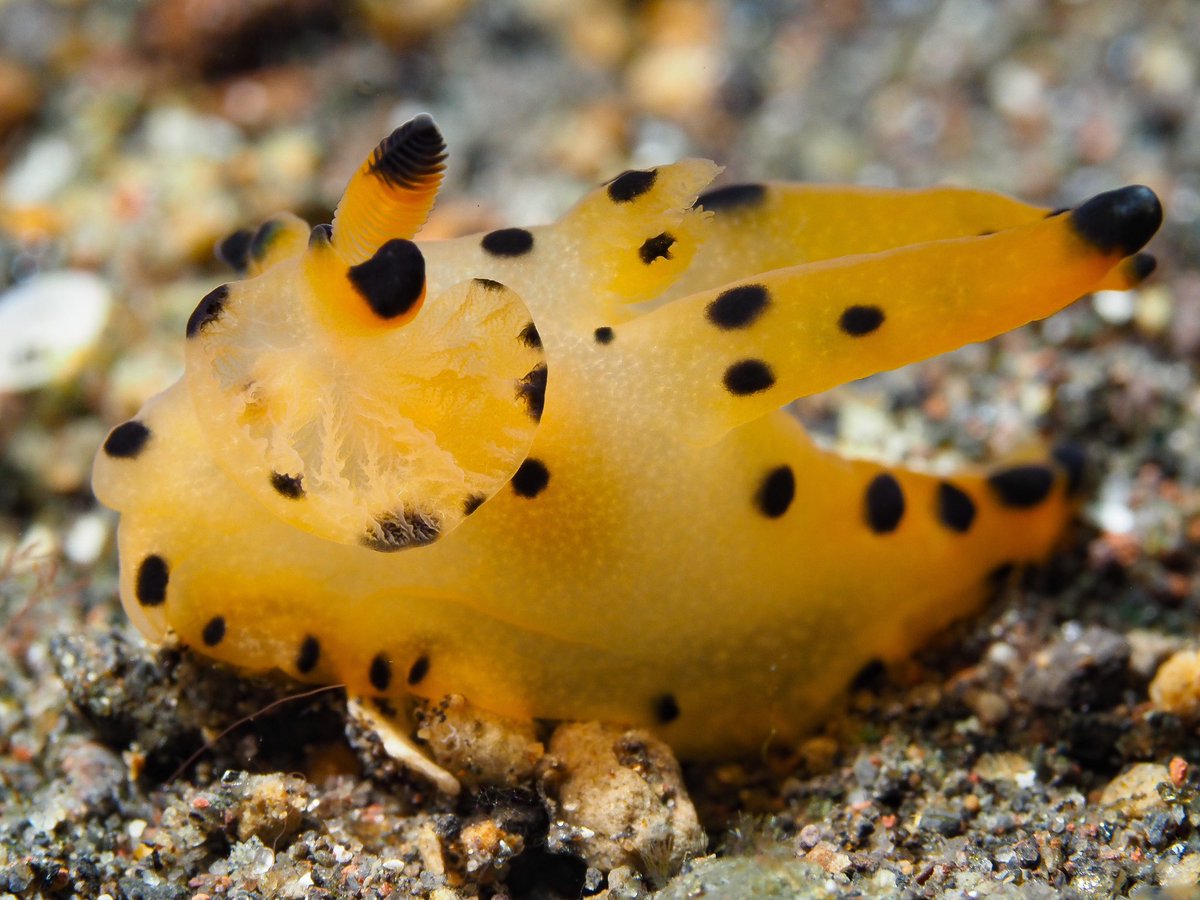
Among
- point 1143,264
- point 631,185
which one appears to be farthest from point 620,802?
point 1143,264

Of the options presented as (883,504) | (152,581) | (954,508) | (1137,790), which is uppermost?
(954,508)

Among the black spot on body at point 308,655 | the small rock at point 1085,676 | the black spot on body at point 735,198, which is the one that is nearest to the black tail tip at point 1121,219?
the black spot on body at point 735,198

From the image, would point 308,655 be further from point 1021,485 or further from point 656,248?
point 1021,485

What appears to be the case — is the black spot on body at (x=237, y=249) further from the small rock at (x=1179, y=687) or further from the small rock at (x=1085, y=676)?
the small rock at (x=1179, y=687)

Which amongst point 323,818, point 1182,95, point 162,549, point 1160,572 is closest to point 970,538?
point 1160,572

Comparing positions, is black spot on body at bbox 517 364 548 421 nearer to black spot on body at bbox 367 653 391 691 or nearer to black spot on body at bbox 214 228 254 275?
black spot on body at bbox 367 653 391 691

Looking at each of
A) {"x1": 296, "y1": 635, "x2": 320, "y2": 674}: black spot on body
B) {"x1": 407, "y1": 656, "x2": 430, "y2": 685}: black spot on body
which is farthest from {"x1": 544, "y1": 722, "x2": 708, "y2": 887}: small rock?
{"x1": 296, "y1": 635, "x2": 320, "y2": 674}: black spot on body
